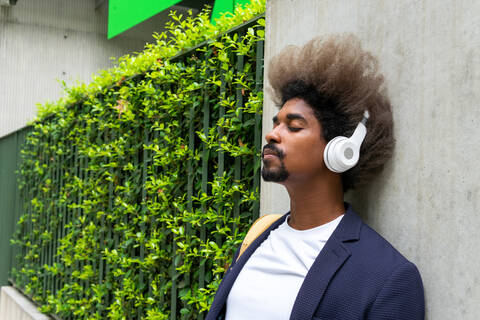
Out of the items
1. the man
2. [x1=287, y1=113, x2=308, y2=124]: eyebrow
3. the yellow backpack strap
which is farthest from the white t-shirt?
[x1=287, y1=113, x2=308, y2=124]: eyebrow

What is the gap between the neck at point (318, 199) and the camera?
179 centimetres

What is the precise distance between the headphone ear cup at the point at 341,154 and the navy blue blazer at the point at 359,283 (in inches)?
8.0

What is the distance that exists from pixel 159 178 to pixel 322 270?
2.13 metres

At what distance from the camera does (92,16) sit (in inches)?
519

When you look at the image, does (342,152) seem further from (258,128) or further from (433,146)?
(258,128)

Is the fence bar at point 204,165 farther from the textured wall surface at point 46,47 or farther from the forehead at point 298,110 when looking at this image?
the textured wall surface at point 46,47

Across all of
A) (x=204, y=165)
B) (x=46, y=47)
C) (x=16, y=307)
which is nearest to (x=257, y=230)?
(x=204, y=165)

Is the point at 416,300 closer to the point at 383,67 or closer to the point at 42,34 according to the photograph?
the point at 383,67

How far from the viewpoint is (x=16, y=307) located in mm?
6594

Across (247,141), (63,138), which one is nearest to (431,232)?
(247,141)

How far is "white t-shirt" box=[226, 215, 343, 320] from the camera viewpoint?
1687 millimetres

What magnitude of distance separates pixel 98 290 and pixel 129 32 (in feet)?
32.7

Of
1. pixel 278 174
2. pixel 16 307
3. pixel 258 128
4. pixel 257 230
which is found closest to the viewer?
pixel 278 174

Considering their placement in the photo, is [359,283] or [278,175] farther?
[278,175]
